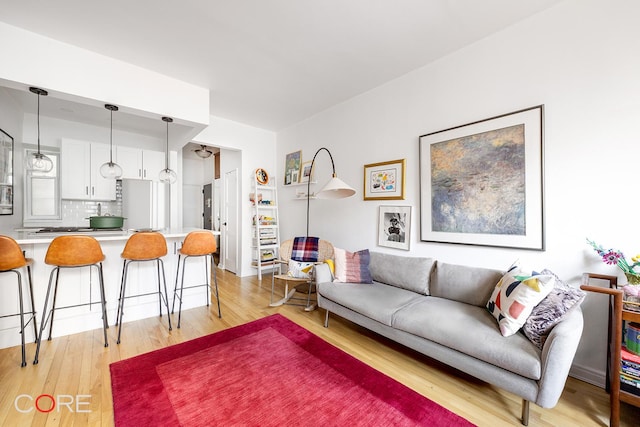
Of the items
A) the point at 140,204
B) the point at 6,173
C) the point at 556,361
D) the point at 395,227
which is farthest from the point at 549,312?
the point at 6,173

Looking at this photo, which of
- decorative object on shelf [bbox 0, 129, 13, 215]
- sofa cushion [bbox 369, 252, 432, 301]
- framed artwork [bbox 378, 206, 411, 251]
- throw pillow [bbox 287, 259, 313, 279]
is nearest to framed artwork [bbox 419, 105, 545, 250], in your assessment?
framed artwork [bbox 378, 206, 411, 251]

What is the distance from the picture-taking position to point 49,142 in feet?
12.9

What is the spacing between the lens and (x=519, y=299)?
1655mm

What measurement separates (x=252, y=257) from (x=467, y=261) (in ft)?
11.8

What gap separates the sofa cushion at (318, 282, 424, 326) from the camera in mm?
2184

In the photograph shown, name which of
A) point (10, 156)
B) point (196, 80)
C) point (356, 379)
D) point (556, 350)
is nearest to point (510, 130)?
point (556, 350)

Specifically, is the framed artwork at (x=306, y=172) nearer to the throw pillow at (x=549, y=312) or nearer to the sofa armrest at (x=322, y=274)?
the sofa armrest at (x=322, y=274)

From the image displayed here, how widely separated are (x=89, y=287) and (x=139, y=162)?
2570 millimetres

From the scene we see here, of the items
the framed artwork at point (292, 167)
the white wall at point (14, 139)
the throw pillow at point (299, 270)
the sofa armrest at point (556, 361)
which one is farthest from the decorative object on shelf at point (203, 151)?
the sofa armrest at point (556, 361)

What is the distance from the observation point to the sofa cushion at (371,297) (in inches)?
86.0

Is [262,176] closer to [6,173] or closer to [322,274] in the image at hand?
[322,274]

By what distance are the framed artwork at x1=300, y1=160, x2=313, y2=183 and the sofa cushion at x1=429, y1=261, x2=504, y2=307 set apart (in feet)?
7.93

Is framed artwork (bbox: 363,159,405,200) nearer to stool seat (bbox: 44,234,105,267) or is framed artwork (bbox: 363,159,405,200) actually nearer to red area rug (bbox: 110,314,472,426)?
red area rug (bbox: 110,314,472,426)

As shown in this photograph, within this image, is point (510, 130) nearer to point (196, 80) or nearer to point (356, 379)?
point (356, 379)
